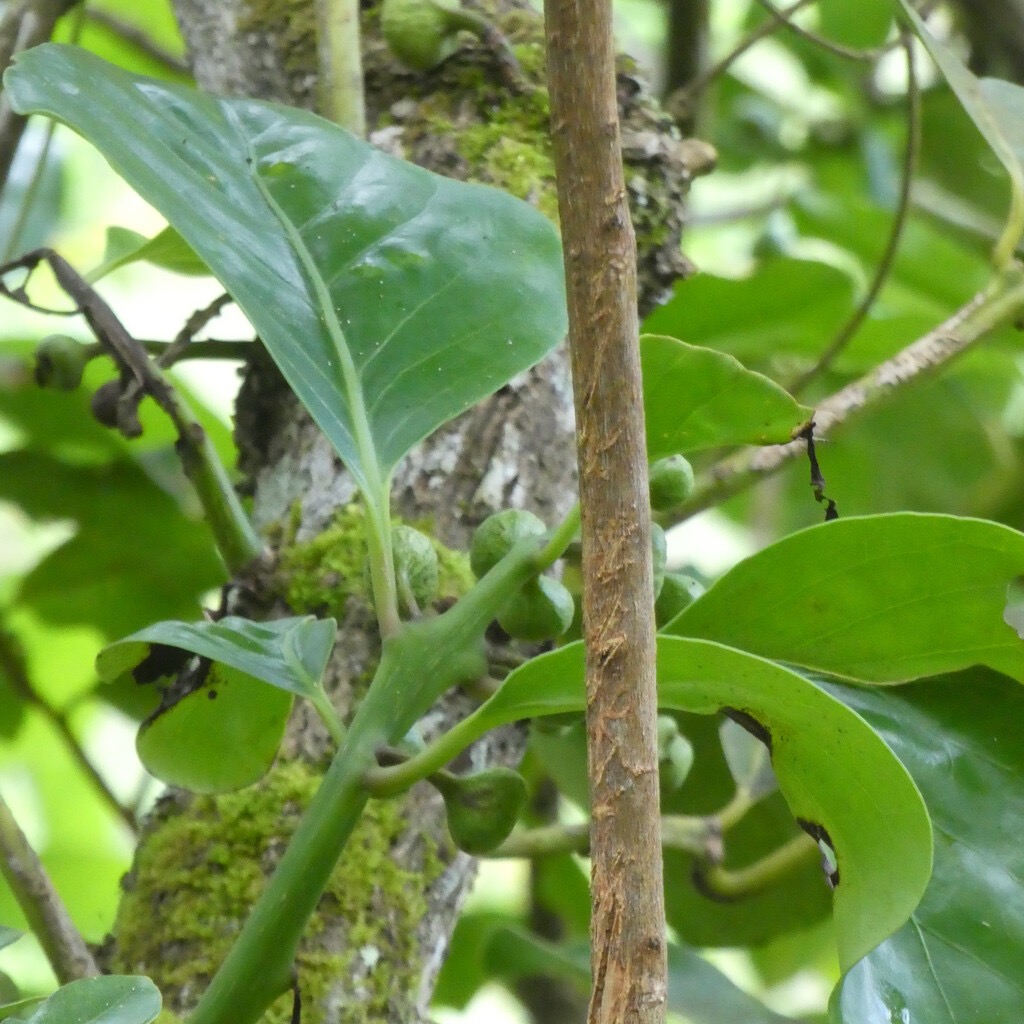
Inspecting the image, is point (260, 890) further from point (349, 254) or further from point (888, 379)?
point (888, 379)

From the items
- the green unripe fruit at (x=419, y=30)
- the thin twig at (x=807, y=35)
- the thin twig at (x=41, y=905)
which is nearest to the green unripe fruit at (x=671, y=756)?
the thin twig at (x=41, y=905)

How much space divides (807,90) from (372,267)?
1.39m

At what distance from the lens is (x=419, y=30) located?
2.57 ft

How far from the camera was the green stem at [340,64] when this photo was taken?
29.6 inches

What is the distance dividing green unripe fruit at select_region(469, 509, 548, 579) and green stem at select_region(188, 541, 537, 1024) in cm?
3

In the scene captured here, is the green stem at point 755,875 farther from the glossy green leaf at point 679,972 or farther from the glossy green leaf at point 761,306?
the glossy green leaf at point 761,306

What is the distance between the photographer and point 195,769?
56 centimetres

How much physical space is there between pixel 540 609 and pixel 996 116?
0.49 meters

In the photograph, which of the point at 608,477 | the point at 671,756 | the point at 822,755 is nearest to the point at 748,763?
the point at 671,756

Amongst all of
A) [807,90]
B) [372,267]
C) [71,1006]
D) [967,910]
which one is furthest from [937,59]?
[807,90]

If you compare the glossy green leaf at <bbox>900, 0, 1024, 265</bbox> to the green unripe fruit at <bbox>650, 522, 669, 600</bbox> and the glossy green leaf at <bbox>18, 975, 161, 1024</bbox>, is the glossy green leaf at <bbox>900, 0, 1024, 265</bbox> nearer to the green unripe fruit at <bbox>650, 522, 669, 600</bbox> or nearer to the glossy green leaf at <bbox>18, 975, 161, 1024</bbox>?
the green unripe fruit at <bbox>650, 522, 669, 600</bbox>

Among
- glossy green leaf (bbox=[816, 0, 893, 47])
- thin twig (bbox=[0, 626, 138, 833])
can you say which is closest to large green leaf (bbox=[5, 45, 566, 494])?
thin twig (bbox=[0, 626, 138, 833])

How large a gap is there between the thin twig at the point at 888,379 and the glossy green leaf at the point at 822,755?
0.85ft

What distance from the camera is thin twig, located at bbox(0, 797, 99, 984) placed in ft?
1.80
